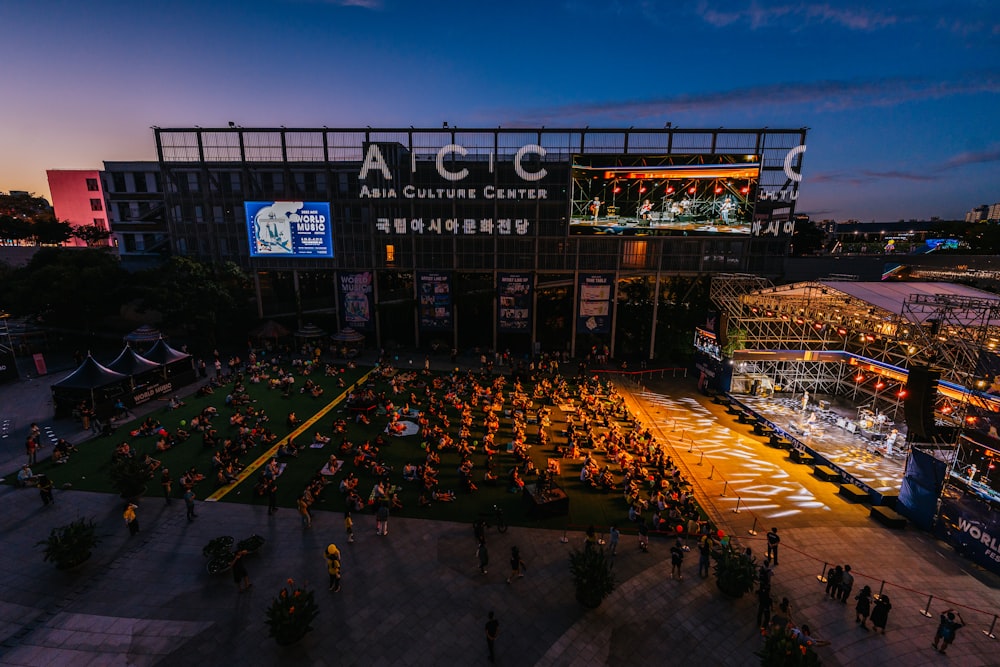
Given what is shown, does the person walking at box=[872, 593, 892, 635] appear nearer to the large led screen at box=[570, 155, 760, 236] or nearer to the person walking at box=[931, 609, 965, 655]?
the person walking at box=[931, 609, 965, 655]

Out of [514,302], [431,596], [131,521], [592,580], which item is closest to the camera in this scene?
[592,580]

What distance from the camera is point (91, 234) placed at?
62.4m

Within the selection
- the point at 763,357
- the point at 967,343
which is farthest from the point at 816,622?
the point at 763,357

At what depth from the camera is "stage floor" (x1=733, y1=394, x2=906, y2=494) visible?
19109 millimetres

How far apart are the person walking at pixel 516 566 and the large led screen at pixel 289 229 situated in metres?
33.6

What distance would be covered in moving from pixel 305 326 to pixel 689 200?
116 ft

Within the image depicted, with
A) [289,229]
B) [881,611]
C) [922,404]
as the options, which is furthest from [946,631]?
[289,229]

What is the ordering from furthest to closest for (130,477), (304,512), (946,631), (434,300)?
(434,300)
(130,477)
(304,512)
(946,631)

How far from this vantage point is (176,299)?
3169 cm

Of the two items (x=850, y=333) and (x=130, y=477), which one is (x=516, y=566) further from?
(x=850, y=333)

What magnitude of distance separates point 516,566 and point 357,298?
32.0m

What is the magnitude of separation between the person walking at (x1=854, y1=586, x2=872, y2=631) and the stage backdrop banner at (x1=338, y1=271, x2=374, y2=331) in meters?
36.8

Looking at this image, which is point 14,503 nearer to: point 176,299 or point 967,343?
point 176,299

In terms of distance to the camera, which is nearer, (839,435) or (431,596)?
(431,596)
